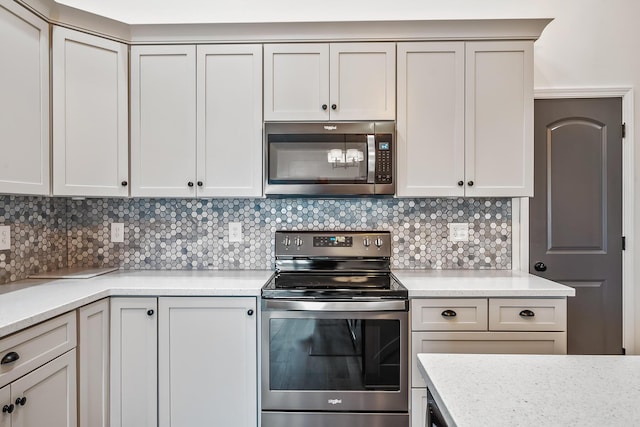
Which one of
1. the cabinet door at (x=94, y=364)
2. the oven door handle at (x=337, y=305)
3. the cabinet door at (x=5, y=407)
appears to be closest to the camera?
the cabinet door at (x=5, y=407)

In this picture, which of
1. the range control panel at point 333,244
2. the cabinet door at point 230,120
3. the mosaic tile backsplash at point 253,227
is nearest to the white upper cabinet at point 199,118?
the cabinet door at point 230,120

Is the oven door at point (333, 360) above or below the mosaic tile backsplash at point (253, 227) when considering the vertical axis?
below

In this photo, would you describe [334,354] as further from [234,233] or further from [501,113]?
[501,113]

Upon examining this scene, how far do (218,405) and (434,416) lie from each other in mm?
1342

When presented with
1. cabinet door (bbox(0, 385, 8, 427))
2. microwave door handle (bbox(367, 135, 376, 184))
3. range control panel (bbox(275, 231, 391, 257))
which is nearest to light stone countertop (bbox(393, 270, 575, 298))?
range control panel (bbox(275, 231, 391, 257))

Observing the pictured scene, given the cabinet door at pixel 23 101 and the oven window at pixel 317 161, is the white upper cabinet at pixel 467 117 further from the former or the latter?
the cabinet door at pixel 23 101

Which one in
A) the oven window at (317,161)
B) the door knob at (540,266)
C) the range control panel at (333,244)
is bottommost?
the door knob at (540,266)

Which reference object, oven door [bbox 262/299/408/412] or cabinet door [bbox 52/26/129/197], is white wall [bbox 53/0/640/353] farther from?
oven door [bbox 262/299/408/412]

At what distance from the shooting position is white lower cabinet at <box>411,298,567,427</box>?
71.7 inches

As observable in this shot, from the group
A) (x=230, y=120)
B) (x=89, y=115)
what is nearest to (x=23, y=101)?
(x=89, y=115)

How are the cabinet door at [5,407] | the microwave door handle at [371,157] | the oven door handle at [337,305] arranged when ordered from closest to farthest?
1. the cabinet door at [5,407]
2. the oven door handle at [337,305]
3. the microwave door handle at [371,157]

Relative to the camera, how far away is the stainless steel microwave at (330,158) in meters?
2.04

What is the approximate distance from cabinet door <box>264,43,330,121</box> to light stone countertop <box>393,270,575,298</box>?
108 cm

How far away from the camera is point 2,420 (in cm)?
123
